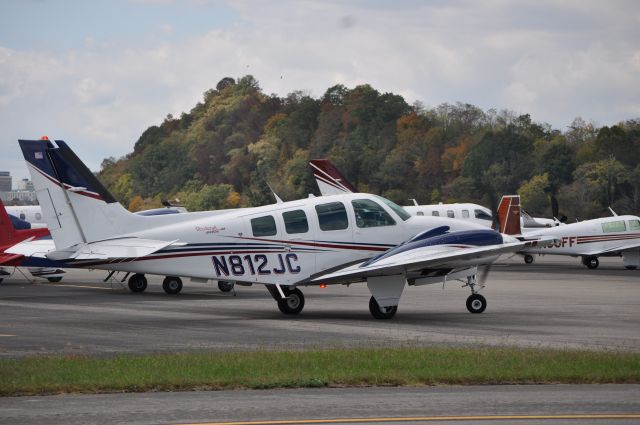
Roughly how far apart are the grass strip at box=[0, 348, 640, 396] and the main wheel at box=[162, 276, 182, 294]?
15595mm

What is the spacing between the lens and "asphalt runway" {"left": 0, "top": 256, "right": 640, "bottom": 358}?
18.4m

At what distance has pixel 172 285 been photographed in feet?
105

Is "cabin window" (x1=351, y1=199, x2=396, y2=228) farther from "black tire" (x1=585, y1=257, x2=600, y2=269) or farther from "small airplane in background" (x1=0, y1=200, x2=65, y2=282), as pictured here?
"black tire" (x1=585, y1=257, x2=600, y2=269)

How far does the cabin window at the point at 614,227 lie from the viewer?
4741cm

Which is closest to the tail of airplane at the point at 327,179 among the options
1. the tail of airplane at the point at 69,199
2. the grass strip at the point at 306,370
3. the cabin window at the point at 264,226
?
the tail of airplane at the point at 69,199

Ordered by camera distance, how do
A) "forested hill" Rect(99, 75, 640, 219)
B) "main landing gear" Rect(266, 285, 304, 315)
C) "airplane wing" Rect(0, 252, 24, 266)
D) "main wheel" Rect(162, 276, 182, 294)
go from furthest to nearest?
"forested hill" Rect(99, 75, 640, 219) < "airplane wing" Rect(0, 252, 24, 266) < "main wheel" Rect(162, 276, 182, 294) < "main landing gear" Rect(266, 285, 304, 315)

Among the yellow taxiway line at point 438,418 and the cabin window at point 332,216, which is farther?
the cabin window at point 332,216

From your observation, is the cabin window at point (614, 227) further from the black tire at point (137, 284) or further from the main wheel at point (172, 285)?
the black tire at point (137, 284)

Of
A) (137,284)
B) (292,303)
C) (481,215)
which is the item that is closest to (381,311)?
(292,303)

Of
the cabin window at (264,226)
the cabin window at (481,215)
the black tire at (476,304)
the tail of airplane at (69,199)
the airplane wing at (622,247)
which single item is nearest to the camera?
the cabin window at (264,226)

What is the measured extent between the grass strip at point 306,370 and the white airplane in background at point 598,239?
3214 centimetres

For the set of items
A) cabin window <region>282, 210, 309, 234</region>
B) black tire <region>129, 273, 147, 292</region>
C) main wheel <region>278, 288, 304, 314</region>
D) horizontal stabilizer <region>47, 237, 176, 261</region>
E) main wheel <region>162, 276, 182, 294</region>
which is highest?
horizontal stabilizer <region>47, 237, 176, 261</region>

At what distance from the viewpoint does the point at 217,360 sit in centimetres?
1531

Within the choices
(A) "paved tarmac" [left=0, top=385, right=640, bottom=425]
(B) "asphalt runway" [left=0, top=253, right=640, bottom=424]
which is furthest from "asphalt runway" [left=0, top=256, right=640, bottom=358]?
(A) "paved tarmac" [left=0, top=385, right=640, bottom=425]
